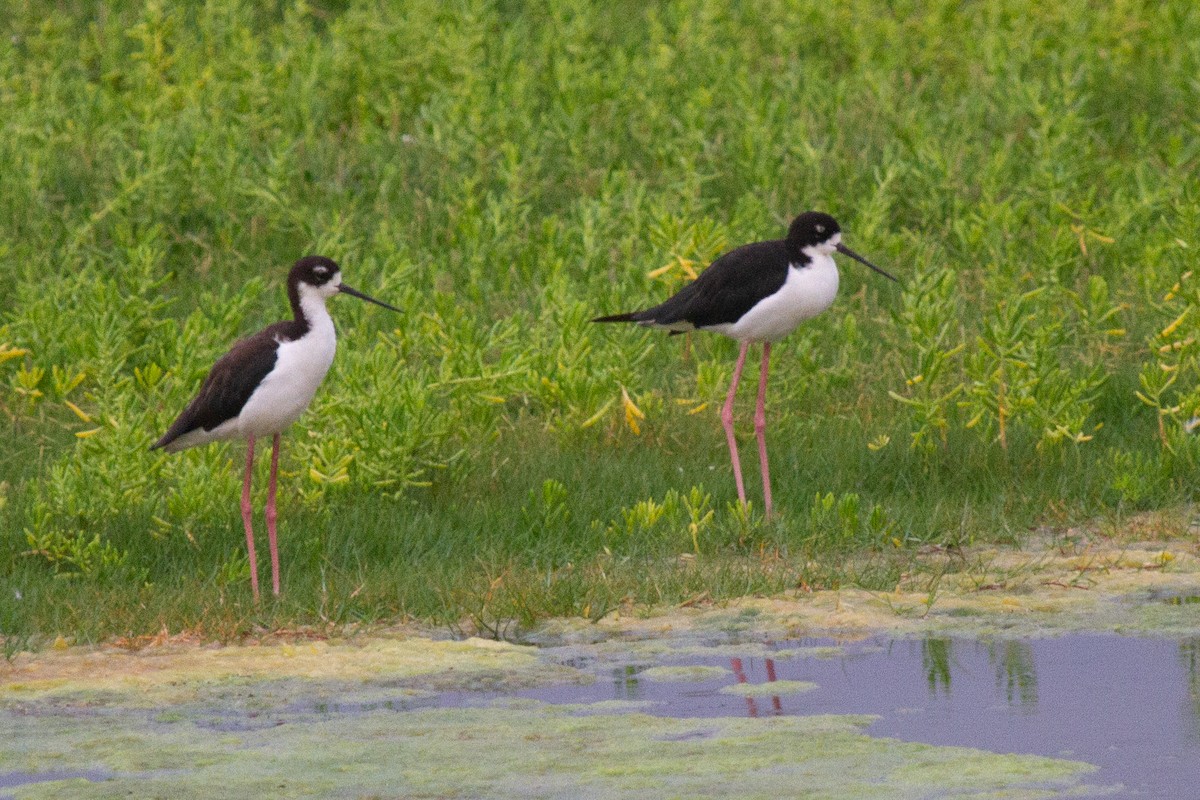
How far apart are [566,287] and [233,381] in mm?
2834

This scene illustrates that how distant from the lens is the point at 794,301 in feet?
29.8

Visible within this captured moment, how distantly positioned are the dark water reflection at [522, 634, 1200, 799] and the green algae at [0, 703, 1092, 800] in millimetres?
156

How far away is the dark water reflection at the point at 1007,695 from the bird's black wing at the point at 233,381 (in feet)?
6.49

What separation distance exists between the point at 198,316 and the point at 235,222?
2433 mm

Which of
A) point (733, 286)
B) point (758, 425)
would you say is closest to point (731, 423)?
point (758, 425)

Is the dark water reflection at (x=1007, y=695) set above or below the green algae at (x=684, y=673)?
below

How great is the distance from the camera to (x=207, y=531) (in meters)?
8.72

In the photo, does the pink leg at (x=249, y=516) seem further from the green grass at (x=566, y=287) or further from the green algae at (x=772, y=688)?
the green algae at (x=772, y=688)

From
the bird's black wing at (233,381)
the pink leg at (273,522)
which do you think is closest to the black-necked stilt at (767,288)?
the pink leg at (273,522)

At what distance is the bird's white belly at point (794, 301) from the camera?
29.8 ft

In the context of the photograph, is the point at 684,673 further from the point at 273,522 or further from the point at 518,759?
the point at 273,522

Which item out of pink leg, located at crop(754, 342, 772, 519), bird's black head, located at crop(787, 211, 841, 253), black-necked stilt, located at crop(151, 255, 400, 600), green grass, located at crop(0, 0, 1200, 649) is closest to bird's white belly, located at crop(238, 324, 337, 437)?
black-necked stilt, located at crop(151, 255, 400, 600)

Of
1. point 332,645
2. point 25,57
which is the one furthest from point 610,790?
point 25,57

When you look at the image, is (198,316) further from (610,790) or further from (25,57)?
(25,57)
